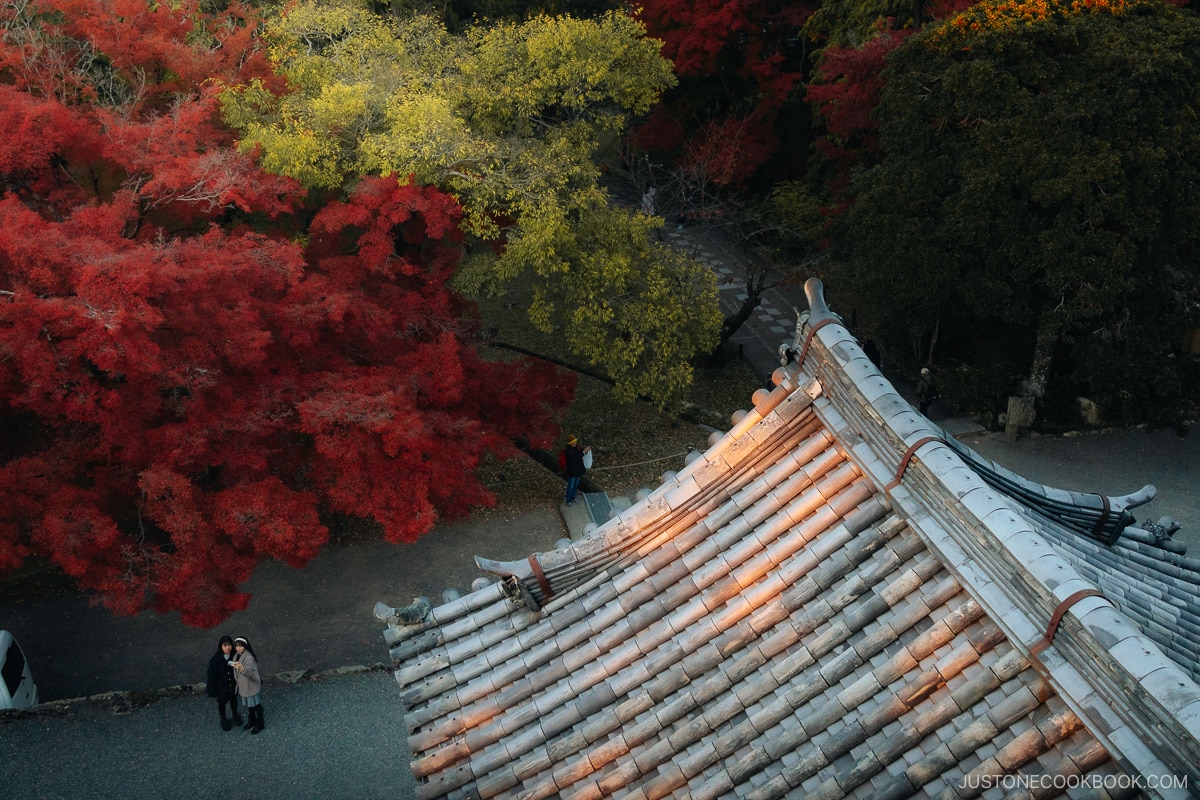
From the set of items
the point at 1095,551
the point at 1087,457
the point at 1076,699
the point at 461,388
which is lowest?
the point at 1076,699

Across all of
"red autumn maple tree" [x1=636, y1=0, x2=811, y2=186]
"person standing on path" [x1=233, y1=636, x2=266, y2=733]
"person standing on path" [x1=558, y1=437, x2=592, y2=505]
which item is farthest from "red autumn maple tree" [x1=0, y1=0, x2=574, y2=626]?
"red autumn maple tree" [x1=636, y1=0, x2=811, y2=186]

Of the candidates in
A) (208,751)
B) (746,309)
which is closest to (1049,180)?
(746,309)

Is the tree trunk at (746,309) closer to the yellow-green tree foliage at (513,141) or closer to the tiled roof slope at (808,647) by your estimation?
the yellow-green tree foliage at (513,141)

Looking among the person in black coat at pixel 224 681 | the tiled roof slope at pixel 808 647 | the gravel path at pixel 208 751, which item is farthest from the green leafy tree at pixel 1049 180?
the person in black coat at pixel 224 681

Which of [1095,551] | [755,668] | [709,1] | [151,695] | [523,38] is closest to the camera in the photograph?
[755,668]

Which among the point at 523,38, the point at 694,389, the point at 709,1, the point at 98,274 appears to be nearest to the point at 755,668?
the point at 98,274

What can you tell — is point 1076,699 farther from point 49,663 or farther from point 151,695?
point 49,663
